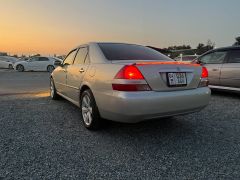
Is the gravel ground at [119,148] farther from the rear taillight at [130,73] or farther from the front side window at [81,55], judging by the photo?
the front side window at [81,55]

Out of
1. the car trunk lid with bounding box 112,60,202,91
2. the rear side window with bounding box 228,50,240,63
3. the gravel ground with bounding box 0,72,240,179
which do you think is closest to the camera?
the gravel ground with bounding box 0,72,240,179

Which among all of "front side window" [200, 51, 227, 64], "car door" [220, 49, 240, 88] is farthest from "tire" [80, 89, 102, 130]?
"front side window" [200, 51, 227, 64]

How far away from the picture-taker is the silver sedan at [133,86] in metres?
3.38

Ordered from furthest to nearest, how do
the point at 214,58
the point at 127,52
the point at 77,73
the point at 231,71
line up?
the point at 214,58, the point at 231,71, the point at 77,73, the point at 127,52

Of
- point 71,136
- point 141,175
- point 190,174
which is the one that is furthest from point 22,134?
point 190,174

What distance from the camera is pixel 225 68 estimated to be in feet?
24.1

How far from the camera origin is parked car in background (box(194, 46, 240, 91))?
7.08 meters

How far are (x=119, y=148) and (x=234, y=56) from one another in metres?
5.15

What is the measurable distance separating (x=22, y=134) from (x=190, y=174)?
8.65ft

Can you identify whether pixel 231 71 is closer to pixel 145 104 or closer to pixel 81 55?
pixel 81 55

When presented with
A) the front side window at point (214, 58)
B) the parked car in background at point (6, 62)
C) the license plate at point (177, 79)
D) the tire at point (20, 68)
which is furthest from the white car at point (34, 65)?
the license plate at point (177, 79)

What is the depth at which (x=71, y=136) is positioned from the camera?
402 centimetres

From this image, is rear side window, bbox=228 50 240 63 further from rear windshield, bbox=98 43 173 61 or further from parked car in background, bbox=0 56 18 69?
parked car in background, bbox=0 56 18 69

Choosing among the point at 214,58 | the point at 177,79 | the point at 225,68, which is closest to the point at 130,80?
the point at 177,79
